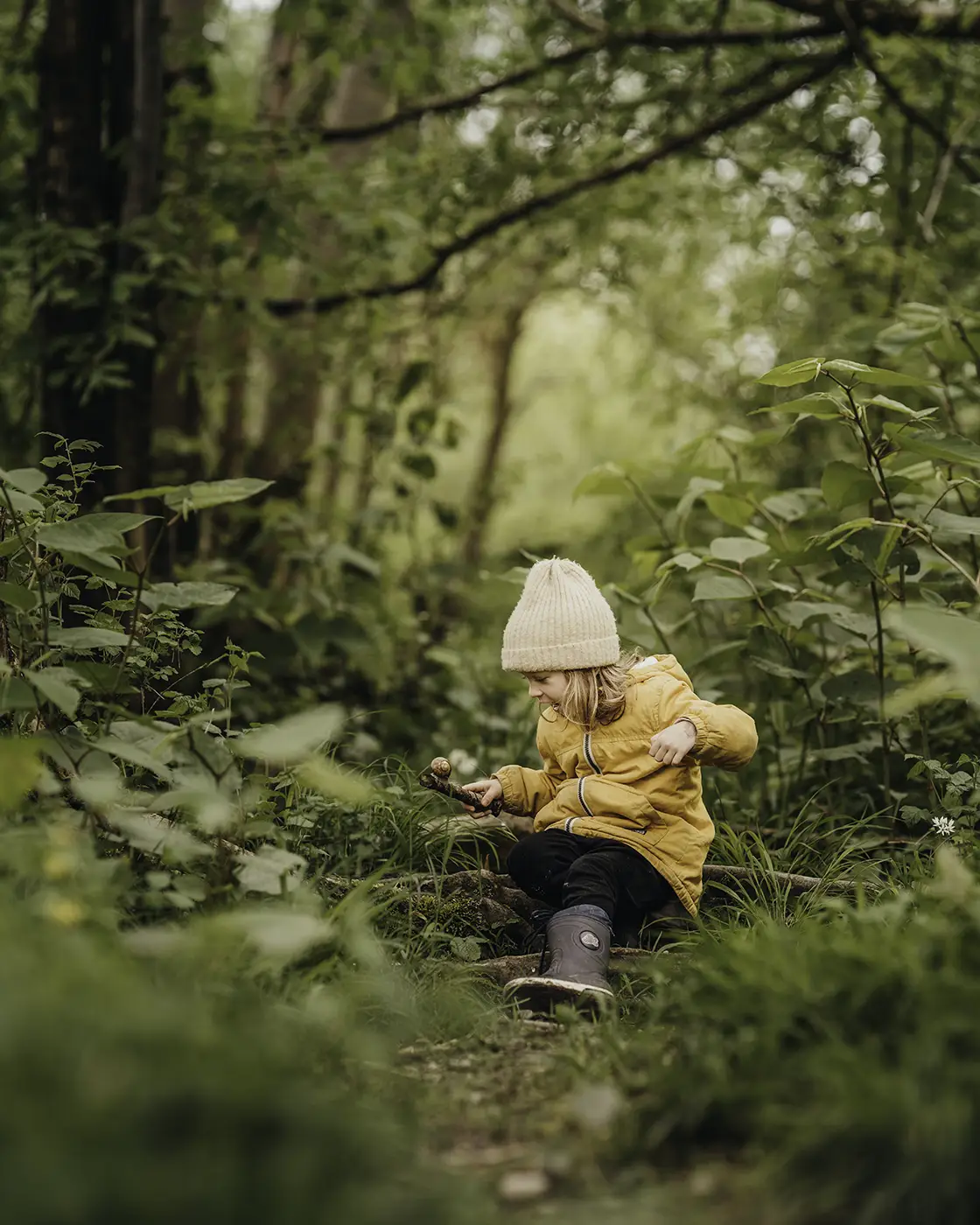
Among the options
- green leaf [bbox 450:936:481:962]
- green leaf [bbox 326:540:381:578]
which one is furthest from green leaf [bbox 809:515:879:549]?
green leaf [bbox 326:540:381:578]

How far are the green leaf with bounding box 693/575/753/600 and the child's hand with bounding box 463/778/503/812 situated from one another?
73 cm

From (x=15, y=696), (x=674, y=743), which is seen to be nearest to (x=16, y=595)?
(x=15, y=696)

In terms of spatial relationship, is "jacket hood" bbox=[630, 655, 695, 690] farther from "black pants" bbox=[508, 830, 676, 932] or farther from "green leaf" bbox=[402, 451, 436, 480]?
"green leaf" bbox=[402, 451, 436, 480]

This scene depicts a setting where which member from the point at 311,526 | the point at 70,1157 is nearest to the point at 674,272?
the point at 311,526

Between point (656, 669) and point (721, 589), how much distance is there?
32 centimetres

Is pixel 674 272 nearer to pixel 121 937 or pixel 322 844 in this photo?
pixel 322 844

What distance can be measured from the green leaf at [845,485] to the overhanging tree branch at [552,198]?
247cm

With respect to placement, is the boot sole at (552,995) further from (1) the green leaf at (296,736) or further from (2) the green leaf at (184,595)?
(2) the green leaf at (184,595)

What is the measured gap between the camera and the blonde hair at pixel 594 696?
9.07 ft

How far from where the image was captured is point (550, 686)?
110 inches

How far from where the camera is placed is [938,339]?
3.49 metres

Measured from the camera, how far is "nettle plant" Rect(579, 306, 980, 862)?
287 centimetres

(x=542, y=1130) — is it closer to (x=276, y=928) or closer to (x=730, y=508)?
(x=276, y=928)

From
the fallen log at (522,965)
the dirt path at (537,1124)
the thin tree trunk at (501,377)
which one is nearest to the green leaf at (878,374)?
the fallen log at (522,965)
